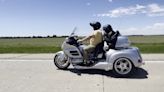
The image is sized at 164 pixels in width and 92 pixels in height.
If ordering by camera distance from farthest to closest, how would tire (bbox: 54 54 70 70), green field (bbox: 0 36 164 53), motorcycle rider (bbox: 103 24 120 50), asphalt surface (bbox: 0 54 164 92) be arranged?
green field (bbox: 0 36 164 53)
tire (bbox: 54 54 70 70)
motorcycle rider (bbox: 103 24 120 50)
asphalt surface (bbox: 0 54 164 92)

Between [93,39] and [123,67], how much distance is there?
1297 millimetres

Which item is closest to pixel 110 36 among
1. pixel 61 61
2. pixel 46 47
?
pixel 61 61

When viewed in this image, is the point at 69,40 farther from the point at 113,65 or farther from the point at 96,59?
the point at 113,65

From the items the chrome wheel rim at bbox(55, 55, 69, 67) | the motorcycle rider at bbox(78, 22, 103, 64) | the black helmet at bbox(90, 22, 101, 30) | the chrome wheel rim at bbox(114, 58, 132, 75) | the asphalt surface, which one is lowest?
the asphalt surface

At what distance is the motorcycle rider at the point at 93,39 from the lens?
9.74 metres

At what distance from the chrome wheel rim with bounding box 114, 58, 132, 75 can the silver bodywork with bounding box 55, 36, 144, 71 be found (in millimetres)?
103

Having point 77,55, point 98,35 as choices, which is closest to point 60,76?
point 77,55

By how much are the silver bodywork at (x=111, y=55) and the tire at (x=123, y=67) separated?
3.5 inches

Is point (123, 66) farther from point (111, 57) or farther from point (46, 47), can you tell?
point (46, 47)

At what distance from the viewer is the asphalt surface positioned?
7.46 m

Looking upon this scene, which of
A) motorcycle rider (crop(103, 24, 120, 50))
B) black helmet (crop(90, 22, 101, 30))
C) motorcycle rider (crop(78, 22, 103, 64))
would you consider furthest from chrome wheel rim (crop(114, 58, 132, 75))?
black helmet (crop(90, 22, 101, 30))

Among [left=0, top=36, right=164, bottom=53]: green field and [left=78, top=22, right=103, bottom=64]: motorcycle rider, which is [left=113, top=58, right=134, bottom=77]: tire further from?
[left=0, top=36, right=164, bottom=53]: green field

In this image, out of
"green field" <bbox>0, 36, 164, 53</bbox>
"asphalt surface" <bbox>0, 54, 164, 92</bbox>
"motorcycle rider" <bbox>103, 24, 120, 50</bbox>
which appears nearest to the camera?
"asphalt surface" <bbox>0, 54, 164, 92</bbox>

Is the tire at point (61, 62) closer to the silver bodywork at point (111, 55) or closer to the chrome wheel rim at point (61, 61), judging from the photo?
the chrome wheel rim at point (61, 61)
